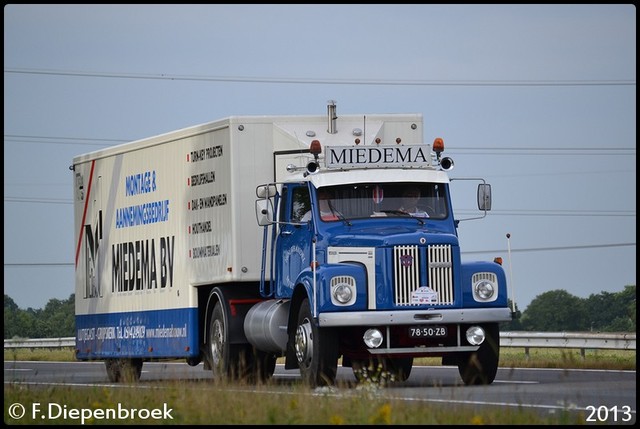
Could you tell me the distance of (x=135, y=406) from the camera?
57.2 ft

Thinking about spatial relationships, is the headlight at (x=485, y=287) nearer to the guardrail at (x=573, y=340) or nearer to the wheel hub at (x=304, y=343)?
the wheel hub at (x=304, y=343)

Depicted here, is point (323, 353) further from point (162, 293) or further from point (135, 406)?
point (162, 293)

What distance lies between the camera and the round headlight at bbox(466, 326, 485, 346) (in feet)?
71.3

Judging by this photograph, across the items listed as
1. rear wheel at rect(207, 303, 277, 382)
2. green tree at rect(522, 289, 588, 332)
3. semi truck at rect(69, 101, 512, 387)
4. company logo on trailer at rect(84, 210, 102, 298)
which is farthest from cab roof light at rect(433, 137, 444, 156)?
green tree at rect(522, 289, 588, 332)

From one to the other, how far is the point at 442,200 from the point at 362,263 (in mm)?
1995

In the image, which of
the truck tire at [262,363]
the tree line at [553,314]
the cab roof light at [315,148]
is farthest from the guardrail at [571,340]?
the tree line at [553,314]

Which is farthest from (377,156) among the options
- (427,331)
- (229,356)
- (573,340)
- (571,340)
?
(571,340)

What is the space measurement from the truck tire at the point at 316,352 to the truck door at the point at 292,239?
38.7 inches

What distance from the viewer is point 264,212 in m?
22.9

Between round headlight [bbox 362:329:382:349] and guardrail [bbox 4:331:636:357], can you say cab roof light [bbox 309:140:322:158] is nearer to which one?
round headlight [bbox 362:329:382:349]

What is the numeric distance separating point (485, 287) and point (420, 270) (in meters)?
0.96

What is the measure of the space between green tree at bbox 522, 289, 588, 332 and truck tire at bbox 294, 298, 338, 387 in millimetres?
55324

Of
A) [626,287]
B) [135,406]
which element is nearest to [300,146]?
[135,406]

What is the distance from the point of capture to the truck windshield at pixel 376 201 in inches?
891
